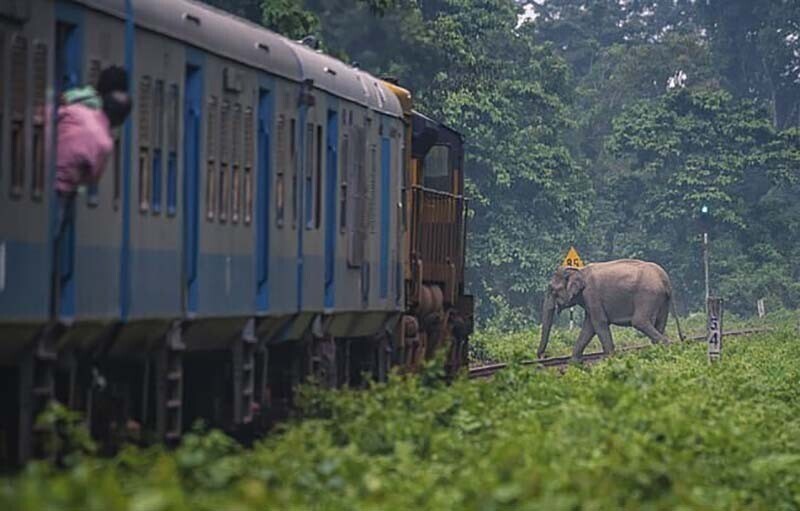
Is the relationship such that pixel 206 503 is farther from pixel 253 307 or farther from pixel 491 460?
pixel 253 307

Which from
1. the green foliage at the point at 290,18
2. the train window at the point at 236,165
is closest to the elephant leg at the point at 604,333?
the green foliage at the point at 290,18

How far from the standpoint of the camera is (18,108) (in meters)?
10.2

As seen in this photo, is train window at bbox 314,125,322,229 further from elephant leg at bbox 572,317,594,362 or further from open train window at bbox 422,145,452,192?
elephant leg at bbox 572,317,594,362

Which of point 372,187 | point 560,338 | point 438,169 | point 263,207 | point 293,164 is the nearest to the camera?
point 263,207

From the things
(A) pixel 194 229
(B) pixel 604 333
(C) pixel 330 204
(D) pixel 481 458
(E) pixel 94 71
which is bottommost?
(D) pixel 481 458

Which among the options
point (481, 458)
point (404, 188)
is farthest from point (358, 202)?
point (481, 458)

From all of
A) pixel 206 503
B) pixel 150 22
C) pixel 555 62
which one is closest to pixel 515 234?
pixel 555 62

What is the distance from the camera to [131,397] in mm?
13195

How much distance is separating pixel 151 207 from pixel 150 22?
1161mm

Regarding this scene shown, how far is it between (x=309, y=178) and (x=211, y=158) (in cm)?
272

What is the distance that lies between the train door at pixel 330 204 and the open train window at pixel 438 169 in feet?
19.9

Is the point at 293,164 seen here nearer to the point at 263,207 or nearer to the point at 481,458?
the point at 263,207

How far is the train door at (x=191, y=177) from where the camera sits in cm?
1303

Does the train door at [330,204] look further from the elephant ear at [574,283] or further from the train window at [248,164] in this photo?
the elephant ear at [574,283]
